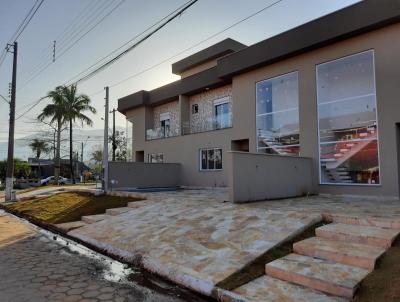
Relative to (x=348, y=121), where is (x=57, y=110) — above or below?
above

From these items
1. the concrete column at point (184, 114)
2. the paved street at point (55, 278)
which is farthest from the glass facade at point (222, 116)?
the paved street at point (55, 278)

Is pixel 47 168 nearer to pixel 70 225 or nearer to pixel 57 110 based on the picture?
pixel 57 110

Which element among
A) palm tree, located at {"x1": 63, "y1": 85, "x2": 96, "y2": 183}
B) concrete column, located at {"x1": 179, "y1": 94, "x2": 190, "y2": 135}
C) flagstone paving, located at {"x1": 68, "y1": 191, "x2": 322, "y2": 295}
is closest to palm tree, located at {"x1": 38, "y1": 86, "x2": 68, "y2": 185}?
palm tree, located at {"x1": 63, "y1": 85, "x2": 96, "y2": 183}

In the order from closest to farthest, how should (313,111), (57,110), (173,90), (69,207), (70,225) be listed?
1. (70,225)
2. (313,111)
3. (69,207)
4. (173,90)
5. (57,110)

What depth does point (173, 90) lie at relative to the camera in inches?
952

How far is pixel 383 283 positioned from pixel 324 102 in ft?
34.9

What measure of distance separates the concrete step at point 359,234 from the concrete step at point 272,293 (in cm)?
183

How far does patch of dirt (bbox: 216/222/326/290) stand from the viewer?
5.36m

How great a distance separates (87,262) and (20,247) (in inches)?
103

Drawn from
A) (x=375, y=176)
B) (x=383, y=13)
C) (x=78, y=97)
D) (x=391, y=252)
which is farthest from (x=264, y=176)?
(x=78, y=97)

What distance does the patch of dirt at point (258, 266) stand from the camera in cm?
536

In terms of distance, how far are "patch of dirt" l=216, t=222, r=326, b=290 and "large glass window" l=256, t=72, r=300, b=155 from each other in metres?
8.76

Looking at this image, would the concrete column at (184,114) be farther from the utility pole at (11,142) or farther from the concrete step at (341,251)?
the concrete step at (341,251)

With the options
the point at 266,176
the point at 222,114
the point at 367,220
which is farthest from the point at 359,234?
the point at 222,114
